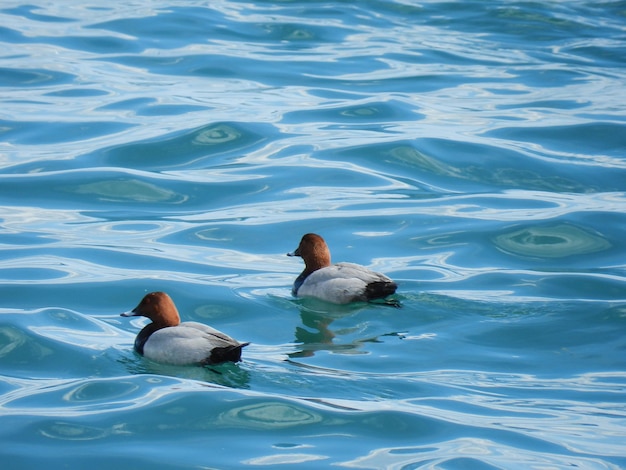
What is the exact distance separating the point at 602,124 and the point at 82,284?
28.1ft

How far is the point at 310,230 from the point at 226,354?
13.5ft

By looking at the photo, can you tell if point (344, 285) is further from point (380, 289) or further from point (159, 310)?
point (159, 310)

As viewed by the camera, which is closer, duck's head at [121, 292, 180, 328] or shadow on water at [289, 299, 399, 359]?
duck's head at [121, 292, 180, 328]

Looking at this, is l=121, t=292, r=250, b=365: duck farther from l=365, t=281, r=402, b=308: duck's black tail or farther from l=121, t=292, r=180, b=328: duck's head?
l=365, t=281, r=402, b=308: duck's black tail

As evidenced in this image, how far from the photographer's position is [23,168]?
541 inches

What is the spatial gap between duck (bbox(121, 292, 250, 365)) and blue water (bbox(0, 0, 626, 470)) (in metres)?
0.11

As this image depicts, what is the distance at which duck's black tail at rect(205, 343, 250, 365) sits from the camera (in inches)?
305

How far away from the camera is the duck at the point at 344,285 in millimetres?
9430

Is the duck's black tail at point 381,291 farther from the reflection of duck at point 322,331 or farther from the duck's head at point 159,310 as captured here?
the duck's head at point 159,310

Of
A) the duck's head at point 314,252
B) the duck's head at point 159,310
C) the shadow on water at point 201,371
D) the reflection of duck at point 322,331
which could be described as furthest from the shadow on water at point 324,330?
the duck's head at point 159,310

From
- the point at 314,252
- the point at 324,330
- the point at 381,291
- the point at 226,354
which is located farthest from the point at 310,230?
the point at 226,354

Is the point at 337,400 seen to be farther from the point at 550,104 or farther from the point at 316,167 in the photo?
the point at 550,104

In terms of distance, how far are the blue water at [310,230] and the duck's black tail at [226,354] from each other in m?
0.12

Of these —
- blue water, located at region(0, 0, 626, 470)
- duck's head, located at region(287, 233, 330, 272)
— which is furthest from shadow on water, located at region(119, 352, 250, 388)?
duck's head, located at region(287, 233, 330, 272)
